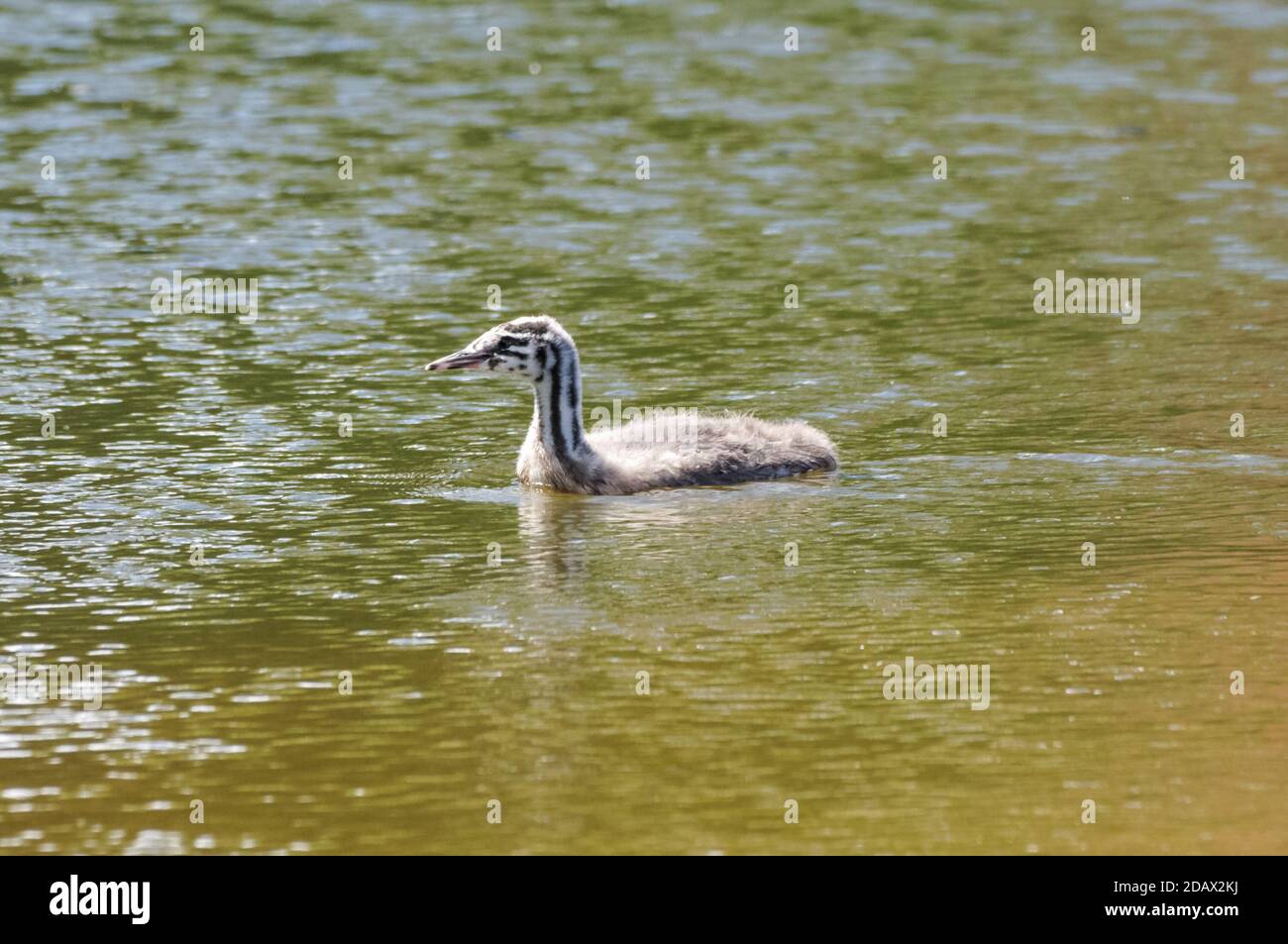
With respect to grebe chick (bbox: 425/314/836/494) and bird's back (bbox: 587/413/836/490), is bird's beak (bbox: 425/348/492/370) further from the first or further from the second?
bird's back (bbox: 587/413/836/490)

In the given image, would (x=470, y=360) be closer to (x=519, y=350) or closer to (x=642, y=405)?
(x=519, y=350)

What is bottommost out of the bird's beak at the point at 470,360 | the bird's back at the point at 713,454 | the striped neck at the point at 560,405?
the bird's back at the point at 713,454

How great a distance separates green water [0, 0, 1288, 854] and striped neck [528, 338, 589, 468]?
1.58ft

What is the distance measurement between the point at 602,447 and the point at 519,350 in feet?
3.24

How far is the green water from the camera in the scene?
36.5 feet

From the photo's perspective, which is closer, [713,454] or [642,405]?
[713,454]

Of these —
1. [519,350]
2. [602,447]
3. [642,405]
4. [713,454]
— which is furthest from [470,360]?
[642,405]

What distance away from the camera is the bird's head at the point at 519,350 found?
55.4 feet

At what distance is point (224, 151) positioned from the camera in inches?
1132

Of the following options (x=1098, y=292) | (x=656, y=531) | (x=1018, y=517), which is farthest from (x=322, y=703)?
(x=1098, y=292)

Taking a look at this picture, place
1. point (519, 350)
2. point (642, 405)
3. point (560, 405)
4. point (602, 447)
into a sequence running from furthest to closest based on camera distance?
point (642, 405)
point (602, 447)
point (519, 350)
point (560, 405)

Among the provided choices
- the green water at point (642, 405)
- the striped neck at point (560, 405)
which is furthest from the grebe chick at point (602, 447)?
the green water at point (642, 405)

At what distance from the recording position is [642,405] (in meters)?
18.9

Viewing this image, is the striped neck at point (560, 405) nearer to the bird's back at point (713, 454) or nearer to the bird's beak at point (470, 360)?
the bird's back at point (713, 454)
